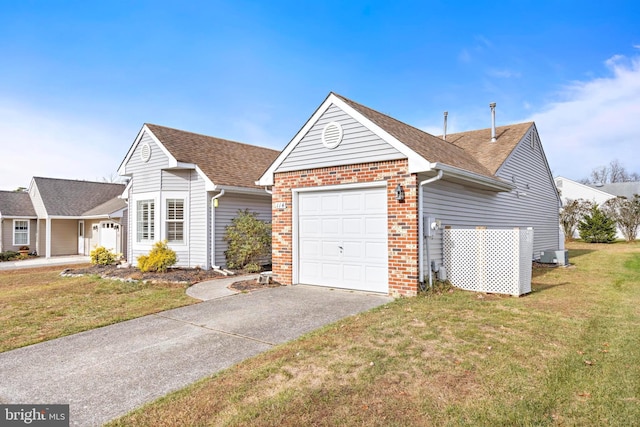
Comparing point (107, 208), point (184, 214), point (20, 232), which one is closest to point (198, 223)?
point (184, 214)

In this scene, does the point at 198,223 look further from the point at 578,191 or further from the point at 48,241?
the point at 578,191

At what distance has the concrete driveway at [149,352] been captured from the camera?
11.8 feet

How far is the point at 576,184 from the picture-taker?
37.3m

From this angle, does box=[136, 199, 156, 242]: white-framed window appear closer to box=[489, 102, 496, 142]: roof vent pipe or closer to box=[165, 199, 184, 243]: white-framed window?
box=[165, 199, 184, 243]: white-framed window

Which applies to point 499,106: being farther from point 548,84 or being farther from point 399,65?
point 399,65

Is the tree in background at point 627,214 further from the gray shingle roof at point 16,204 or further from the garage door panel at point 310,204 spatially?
the gray shingle roof at point 16,204

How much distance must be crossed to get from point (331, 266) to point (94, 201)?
21.0m

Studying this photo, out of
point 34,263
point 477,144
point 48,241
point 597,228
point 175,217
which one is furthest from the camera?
point 597,228

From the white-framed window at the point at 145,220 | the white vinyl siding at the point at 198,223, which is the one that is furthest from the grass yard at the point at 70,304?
the white vinyl siding at the point at 198,223

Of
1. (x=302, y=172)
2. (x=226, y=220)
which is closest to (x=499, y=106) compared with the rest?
(x=302, y=172)

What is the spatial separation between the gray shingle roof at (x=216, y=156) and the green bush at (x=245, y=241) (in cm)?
139

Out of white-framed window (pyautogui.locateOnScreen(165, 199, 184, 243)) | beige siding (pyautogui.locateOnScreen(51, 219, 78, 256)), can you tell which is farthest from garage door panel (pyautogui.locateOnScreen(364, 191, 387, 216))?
beige siding (pyautogui.locateOnScreen(51, 219, 78, 256))

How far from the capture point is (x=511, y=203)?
13211 millimetres

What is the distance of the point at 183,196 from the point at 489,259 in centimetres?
988
